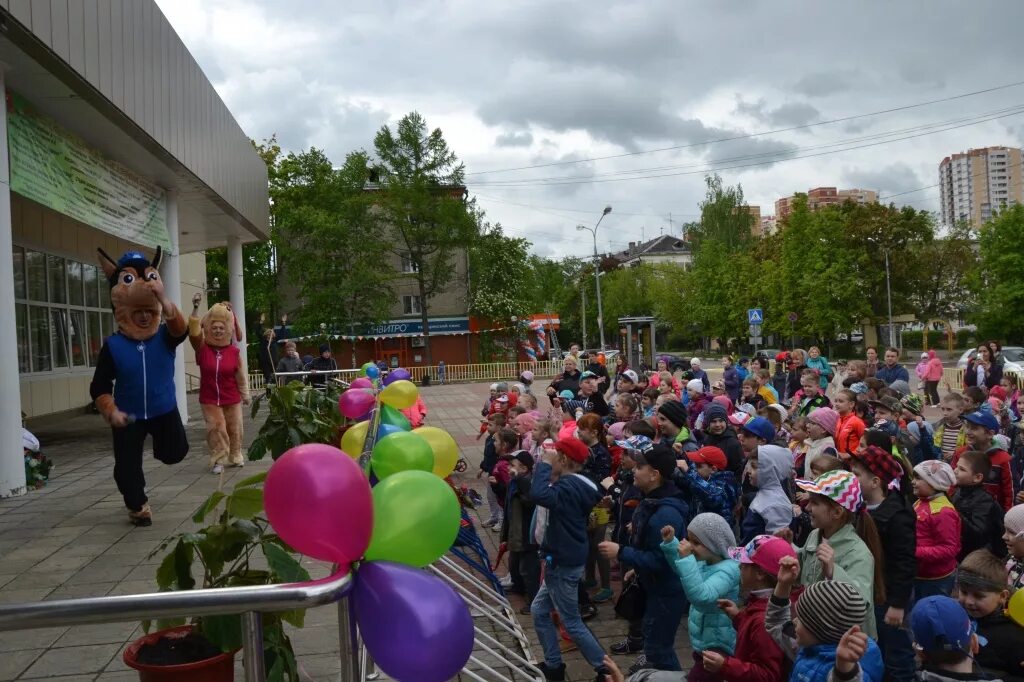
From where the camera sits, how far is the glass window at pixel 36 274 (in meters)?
15.2

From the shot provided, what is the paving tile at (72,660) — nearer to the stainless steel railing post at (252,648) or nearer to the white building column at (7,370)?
the stainless steel railing post at (252,648)

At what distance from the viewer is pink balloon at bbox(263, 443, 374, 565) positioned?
7.44 feet

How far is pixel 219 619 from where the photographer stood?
305 cm

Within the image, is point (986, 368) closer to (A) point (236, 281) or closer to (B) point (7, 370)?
(B) point (7, 370)

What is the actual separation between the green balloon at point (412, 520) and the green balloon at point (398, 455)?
1.19 meters

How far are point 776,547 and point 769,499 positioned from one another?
223 centimetres

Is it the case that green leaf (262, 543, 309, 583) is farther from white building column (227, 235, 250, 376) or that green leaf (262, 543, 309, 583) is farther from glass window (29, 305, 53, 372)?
white building column (227, 235, 250, 376)

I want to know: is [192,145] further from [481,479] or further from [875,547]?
[875,547]

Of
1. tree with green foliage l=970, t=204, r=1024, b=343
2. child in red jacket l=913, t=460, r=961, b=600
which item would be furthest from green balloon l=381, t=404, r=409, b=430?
tree with green foliage l=970, t=204, r=1024, b=343

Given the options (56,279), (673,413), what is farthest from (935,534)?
(56,279)

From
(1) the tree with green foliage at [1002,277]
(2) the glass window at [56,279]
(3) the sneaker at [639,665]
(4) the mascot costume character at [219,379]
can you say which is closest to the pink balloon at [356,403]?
(4) the mascot costume character at [219,379]

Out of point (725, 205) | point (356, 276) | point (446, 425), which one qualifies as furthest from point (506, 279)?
point (725, 205)

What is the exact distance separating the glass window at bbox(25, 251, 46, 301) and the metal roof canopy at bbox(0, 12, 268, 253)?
2791 millimetres

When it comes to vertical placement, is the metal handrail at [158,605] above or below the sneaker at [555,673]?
above
